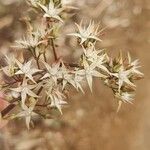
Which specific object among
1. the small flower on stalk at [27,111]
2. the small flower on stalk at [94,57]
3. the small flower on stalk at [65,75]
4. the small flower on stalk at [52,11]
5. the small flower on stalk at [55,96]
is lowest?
the small flower on stalk at [27,111]

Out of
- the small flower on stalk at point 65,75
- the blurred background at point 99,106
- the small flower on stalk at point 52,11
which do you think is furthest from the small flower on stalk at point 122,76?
the blurred background at point 99,106

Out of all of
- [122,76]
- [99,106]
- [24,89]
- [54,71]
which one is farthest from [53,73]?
[99,106]

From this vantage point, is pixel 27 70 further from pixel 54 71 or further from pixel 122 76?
pixel 122 76

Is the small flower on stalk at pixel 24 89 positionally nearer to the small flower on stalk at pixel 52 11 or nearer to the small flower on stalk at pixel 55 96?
the small flower on stalk at pixel 55 96

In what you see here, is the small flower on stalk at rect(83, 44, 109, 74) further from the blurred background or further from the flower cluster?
the blurred background

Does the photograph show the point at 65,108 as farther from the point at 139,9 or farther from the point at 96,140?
the point at 139,9

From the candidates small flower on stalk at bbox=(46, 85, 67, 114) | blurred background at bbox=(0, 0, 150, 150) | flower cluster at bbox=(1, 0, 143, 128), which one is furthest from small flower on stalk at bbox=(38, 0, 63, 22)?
blurred background at bbox=(0, 0, 150, 150)
